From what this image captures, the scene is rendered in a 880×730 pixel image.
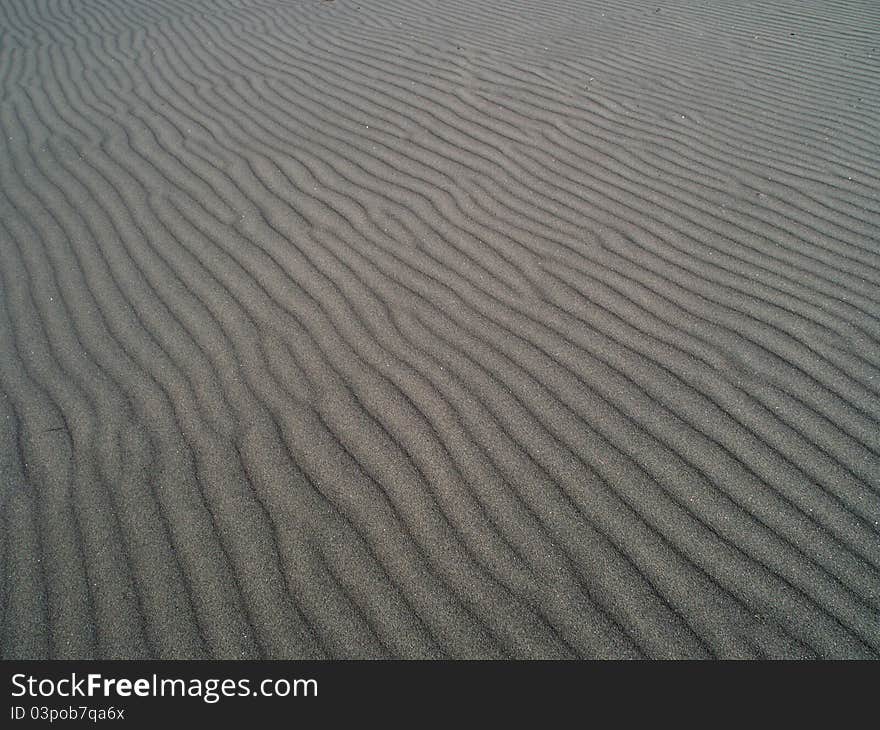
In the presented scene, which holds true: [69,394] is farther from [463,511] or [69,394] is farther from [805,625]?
[805,625]

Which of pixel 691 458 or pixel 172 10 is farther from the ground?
pixel 172 10

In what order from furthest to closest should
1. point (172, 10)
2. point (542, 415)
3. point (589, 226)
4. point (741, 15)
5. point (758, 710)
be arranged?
point (172, 10), point (741, 15), point (589, 226), point (542, 415), point (758, 710)

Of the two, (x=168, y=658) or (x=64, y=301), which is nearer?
(x=168, y=658)

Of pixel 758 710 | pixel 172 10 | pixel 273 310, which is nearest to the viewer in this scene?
pixel 758 710

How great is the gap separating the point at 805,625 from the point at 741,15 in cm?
758

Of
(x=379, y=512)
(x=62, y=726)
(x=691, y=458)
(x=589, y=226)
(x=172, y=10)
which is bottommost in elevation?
(x=62, y=726)

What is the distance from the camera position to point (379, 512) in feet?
7.36

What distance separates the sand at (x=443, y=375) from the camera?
2004 mm

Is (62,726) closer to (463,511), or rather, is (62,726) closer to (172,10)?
(463,511)

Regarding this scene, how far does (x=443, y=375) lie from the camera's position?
2.74 metres

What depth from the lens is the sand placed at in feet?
6.57

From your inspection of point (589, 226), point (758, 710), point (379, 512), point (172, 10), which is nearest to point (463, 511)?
point (379, 512)

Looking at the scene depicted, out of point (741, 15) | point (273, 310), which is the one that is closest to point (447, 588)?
point (273, 310)

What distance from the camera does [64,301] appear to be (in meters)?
3.20
